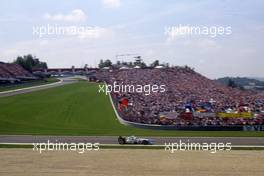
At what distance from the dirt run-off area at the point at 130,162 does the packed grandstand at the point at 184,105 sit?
19.5ft

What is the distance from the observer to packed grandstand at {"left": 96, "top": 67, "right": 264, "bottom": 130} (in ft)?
93.7

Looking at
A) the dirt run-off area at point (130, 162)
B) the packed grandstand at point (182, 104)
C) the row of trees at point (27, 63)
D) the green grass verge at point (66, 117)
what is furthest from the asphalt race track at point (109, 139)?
the row of trees at point (27, 63)

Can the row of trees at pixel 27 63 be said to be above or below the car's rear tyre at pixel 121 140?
above

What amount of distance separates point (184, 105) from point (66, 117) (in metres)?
7.49

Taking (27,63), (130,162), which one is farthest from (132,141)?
(27,63)

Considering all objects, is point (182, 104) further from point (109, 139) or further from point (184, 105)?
point (109, 139)

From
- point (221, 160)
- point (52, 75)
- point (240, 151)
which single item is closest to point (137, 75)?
point (240, 151)

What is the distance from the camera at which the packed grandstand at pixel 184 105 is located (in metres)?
28.5

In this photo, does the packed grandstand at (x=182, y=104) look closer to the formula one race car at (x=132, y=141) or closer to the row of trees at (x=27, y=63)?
the formula one race car at (x=132, y=141)

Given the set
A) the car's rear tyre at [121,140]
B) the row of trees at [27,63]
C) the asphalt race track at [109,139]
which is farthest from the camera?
the row of trees at [27,63]

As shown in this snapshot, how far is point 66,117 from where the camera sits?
30.8m

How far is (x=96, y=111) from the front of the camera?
31703mm

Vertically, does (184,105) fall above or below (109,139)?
above

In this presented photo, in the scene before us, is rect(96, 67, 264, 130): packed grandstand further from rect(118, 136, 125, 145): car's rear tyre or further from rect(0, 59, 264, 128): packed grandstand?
rect(118, 136, 125, 145): car's rear tyre
